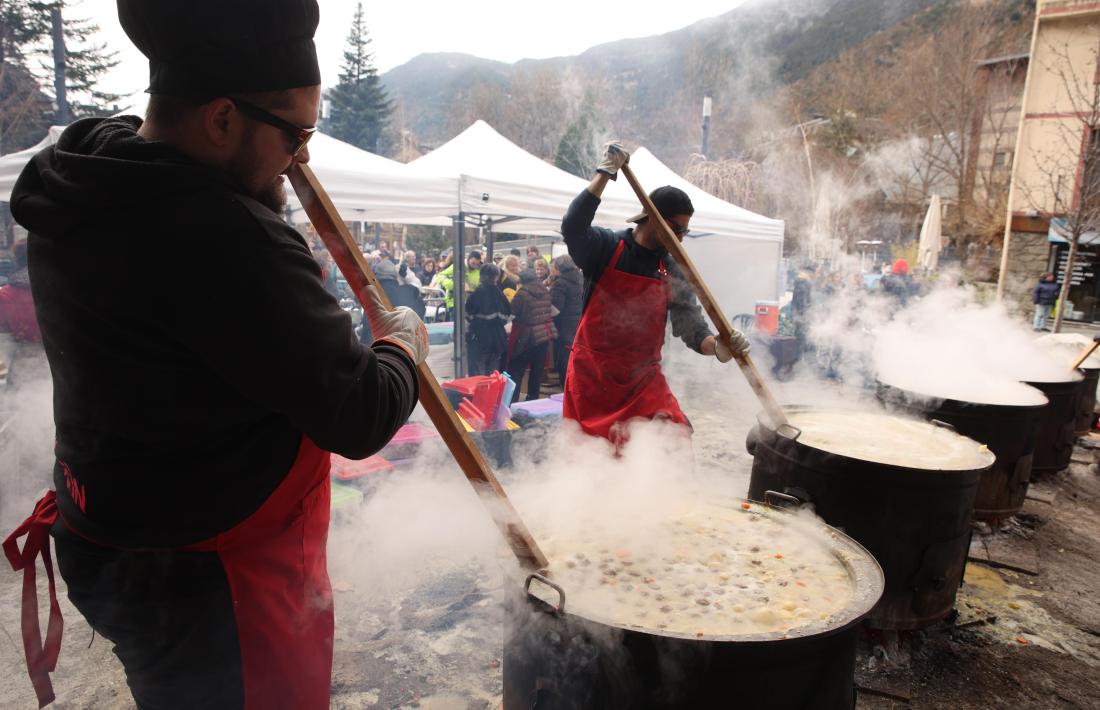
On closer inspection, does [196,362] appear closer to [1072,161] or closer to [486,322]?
[486,322]

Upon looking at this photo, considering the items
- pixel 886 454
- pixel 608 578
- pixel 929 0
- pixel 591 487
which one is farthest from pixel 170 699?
pixel 929 0

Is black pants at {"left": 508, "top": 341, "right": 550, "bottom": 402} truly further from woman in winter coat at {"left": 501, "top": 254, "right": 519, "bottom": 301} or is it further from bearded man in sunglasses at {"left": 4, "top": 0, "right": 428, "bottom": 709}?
bearded man in sunglasses at {"left": 4, "top": 0, "right": 428, "bottom": 709}

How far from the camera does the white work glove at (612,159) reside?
3.27m

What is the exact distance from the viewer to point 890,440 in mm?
3404

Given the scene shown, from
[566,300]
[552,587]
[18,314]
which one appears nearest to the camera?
[552,587]

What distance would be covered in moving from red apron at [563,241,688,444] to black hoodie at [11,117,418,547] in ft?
7.59

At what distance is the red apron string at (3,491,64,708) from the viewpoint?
3.94ft

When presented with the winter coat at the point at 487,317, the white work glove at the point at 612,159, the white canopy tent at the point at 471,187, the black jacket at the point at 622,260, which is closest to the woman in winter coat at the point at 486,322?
the winter coat at the point at 487,317

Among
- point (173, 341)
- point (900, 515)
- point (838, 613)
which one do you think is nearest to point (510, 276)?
point (900, 515)

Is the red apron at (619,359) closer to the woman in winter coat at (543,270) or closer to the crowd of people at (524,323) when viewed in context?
the crowd of people at (524,323)

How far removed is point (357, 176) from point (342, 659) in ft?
11.8

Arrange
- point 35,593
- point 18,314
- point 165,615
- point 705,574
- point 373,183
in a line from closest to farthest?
point 165,615
point 35,593
point 705,574
point 18,314
point 373,183

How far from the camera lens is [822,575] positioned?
203 cm

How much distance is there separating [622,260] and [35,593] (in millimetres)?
2734
